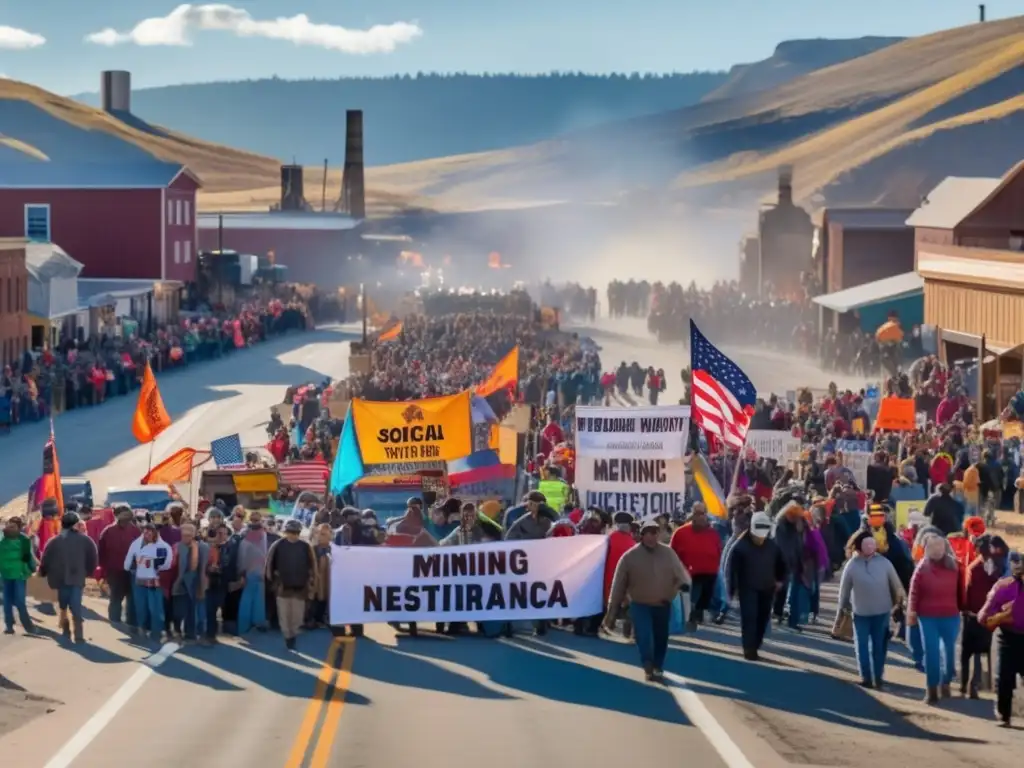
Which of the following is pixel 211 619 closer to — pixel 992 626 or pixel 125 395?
pixel 992 626

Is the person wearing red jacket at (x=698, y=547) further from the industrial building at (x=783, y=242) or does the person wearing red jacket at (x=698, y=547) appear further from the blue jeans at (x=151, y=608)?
the industrial building at (x=783, y=242)

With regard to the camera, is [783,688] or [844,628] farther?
[844,628]

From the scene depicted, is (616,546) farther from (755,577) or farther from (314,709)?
(314,709)

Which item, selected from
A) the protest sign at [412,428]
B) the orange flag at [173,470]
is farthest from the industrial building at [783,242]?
the protest sign at [412,428]

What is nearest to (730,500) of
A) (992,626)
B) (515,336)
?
(992,626)

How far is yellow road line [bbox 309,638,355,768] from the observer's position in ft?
46.5

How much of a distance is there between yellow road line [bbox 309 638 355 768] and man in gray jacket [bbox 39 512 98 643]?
2513mm

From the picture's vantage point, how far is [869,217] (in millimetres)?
76812

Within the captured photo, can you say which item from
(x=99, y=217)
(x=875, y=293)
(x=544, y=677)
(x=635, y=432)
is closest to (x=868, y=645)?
(x=544, y=677)

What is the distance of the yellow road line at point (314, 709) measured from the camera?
1420cm

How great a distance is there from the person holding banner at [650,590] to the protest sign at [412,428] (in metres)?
8.68

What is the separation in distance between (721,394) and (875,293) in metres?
41.6

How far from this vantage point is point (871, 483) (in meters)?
28.6

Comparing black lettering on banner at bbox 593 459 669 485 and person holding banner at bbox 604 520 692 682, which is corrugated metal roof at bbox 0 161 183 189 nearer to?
black lettering on banner at bbox 593 459 669 485
